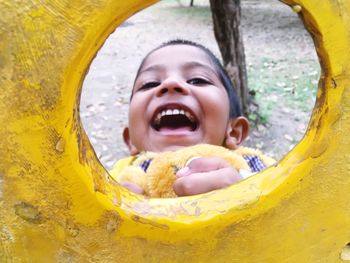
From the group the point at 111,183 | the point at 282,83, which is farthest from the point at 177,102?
Result: the point at 282,83

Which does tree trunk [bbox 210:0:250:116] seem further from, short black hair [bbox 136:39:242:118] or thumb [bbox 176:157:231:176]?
thumb [bbox 176:157:231:176]

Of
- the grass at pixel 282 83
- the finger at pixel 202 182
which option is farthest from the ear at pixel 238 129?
the grass at pixel 282 83

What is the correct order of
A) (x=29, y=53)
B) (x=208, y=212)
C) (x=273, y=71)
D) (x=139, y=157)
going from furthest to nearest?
(x=273, y=71) → (x=139, y=157) → (x=208, y=212) → (x=29, y=53)

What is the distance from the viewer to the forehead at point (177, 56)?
1600 millimetres

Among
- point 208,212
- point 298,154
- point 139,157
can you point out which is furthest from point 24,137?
point 139,157

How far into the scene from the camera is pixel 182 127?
157cm

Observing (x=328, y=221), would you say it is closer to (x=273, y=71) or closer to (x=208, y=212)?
(x=208, y=212)

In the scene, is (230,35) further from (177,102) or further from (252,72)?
(177,102)

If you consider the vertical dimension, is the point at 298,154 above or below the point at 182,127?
above

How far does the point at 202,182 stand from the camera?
98cm

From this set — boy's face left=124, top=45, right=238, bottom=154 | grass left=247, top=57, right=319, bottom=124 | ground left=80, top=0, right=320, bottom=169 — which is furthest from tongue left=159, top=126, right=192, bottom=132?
grass left=247, top=57, right=319, bottom=124

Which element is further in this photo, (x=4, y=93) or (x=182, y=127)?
(x=182, y=127)

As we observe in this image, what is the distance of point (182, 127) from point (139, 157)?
15 cm

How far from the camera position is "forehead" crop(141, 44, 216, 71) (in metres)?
1.60
